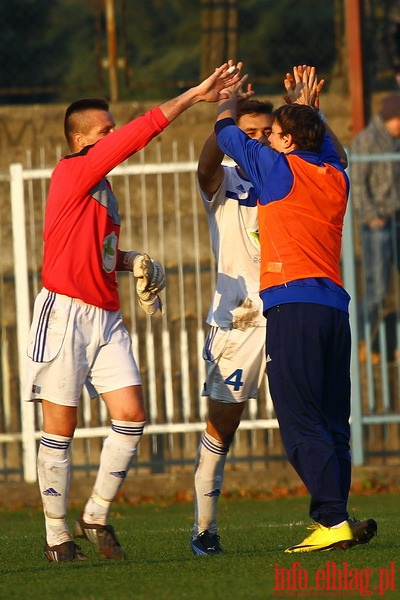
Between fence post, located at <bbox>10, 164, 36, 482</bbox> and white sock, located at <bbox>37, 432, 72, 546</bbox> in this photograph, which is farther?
fence post, located at <bbox>10, 164, 36, 482</bbox>

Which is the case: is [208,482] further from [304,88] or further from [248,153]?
[304,88]

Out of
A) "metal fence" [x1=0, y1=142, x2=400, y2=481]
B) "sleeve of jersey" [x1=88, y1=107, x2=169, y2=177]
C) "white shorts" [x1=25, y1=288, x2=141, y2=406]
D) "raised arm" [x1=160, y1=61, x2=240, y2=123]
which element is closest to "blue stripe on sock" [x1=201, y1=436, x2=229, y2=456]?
"white shorts" [x1=25, y1=288, x2=141, y2=406]

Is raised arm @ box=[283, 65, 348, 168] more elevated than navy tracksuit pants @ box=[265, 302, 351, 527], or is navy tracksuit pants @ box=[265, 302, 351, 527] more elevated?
raised arm @ box=[283, 65, 348, 168]

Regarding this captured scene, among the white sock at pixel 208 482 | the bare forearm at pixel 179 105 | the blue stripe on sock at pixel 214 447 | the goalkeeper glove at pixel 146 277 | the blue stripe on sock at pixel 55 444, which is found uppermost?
the bare forearm at pixel 179 105

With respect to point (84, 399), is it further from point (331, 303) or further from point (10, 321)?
point (331, 303)

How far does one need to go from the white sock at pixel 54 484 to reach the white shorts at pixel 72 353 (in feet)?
0.68

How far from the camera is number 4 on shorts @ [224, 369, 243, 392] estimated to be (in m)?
6.68

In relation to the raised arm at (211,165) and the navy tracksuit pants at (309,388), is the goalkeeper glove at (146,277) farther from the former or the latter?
the navy tracksuit pants at (309,388)

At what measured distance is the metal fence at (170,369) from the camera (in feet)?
34.3

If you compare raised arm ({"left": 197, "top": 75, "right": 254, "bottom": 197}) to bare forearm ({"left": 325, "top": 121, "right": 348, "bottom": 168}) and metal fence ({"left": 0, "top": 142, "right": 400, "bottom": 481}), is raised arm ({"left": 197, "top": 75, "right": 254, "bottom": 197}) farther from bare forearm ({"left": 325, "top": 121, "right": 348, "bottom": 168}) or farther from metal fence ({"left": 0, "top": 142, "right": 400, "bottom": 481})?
metal fence ({"left": 0, "top": 142, "right": 400, "bottom": 481})

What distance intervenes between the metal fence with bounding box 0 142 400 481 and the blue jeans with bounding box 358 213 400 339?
12cm

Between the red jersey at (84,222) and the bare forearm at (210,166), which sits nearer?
the red jersey at (84,222)

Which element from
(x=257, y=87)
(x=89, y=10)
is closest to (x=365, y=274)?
(x=257, y=87)

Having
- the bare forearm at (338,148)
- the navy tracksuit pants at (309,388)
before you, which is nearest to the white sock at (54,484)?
the navy tracksuit pants at (309,388)
